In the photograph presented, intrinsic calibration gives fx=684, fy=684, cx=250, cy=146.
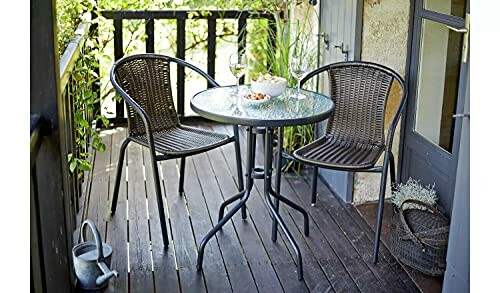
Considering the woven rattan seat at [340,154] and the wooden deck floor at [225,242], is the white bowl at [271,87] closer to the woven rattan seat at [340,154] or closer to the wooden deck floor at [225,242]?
the woven rattan seat at [340,154]

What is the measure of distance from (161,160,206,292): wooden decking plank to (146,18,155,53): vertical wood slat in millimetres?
1288

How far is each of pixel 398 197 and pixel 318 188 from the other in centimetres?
90

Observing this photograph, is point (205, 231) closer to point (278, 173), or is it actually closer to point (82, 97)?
point (278, 173)

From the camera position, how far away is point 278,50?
4.58 metres

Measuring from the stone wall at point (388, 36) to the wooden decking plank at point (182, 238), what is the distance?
4.24 feet

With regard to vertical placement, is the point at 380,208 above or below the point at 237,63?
below

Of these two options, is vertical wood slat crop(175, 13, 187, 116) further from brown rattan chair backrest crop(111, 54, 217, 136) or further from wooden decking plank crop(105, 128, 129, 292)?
brown rattan chair backrest crop(111, 54, 217, 136)

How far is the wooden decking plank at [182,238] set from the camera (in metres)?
3.16

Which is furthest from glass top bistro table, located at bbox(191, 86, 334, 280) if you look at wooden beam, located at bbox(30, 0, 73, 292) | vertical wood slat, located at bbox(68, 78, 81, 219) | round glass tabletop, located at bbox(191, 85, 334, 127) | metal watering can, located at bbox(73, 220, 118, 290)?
wooden beam, located at bbox(30, 0, 73, 292)

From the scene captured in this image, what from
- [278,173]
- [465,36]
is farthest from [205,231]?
[465,36]

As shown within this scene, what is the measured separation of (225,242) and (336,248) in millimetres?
576

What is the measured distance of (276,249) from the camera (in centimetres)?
349

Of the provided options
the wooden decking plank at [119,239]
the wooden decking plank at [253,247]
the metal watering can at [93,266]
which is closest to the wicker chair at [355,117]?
the wooden decking plank at [253,247]

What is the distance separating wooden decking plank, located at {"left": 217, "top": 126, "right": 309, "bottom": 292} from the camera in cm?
316
